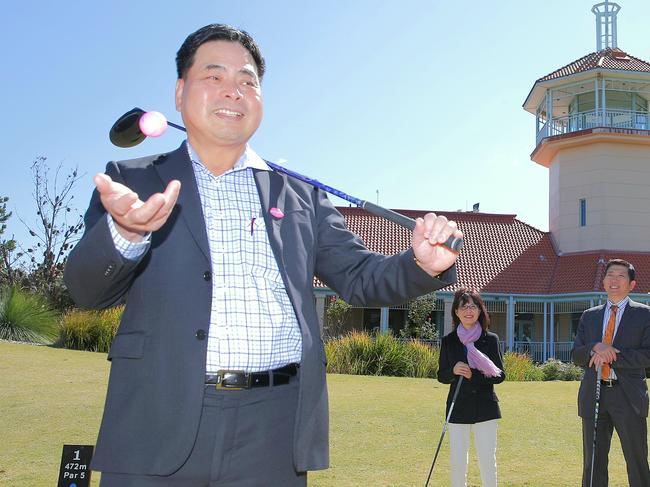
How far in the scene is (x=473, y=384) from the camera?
22.8 ft

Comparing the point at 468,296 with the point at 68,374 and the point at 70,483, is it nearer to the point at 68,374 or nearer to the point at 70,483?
the point at 70,483

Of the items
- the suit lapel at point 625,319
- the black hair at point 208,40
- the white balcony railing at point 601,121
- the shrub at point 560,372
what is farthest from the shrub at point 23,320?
the white balcony railing at point 601,121

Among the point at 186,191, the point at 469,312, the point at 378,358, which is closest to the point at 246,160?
the point at 186,191

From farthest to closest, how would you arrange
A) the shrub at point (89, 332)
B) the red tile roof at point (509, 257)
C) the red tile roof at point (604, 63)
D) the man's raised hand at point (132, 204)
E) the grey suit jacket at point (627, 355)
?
the red tile roof at point (604, 63) → the red tile roof at point (509, 257) → the shrub at point (89, 332) → the grey suit jacket at point (627, 355) → the man's raised hand at point (132, 204)

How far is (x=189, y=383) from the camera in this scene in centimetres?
214

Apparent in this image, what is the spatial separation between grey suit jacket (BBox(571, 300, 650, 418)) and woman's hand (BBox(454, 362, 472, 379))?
1.09 m

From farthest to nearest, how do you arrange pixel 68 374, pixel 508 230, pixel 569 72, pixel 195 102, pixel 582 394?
pixel 508 230, pixel 569 72, pixel 68 374, pixel 582 394, pixel 195 102

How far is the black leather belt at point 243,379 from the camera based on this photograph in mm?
2236

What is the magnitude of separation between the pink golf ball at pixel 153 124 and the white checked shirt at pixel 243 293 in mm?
192

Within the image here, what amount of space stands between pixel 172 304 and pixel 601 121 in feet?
96.6

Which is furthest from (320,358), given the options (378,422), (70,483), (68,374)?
(68,374)

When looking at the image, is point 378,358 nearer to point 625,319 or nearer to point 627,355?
point 625,319

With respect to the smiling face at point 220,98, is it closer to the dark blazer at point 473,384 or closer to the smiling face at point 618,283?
the dark blazer at point 473,384

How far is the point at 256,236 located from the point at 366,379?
13932 millimetres
